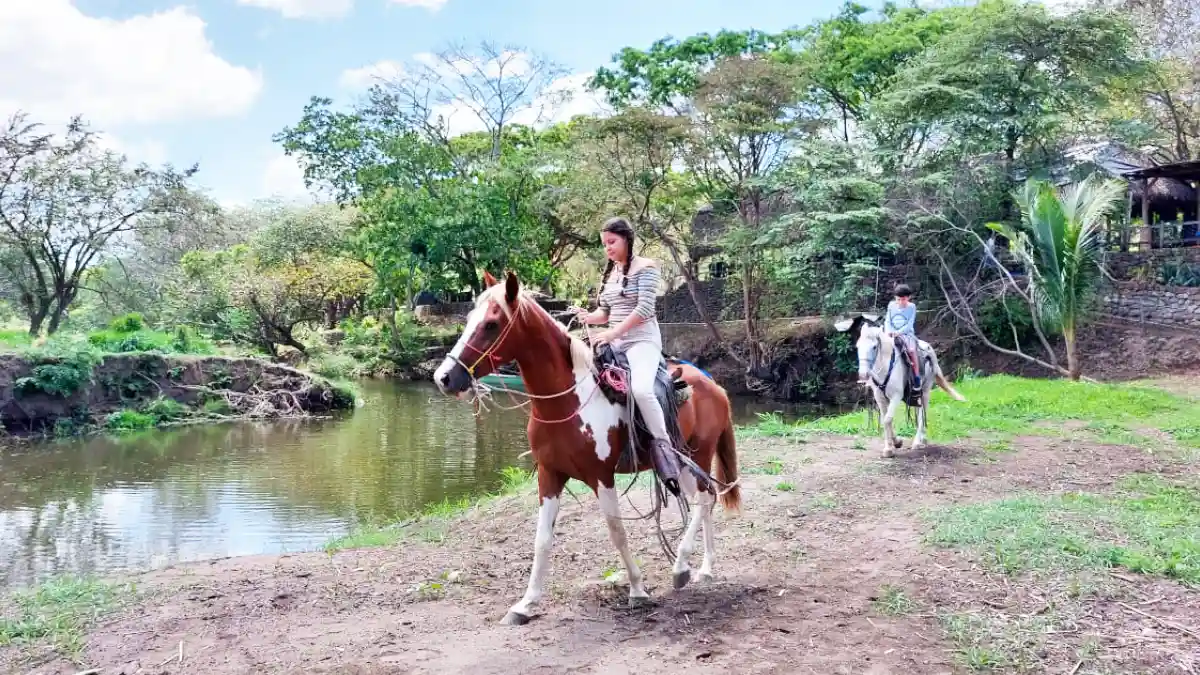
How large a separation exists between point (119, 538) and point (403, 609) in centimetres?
618

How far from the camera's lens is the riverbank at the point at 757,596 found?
4109 millimetres

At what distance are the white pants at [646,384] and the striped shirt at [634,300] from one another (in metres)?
0.08

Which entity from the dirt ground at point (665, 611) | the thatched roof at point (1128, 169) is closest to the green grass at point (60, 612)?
the dirt ground at point (665, 611)

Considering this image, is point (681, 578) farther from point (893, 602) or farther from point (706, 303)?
point (706, 303)

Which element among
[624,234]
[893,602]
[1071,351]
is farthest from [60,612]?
[1071,351]

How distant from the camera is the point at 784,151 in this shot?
25031mm

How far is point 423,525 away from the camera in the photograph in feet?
28.9

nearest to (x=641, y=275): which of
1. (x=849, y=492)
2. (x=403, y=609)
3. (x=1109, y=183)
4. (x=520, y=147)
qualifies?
(x=403, y=609)

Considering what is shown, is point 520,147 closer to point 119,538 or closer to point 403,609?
point 119,538

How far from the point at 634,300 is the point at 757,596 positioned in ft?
6.72

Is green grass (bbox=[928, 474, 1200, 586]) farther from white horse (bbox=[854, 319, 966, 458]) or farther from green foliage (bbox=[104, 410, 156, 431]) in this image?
green foliage (bbox=[104, 410, 156, 431])

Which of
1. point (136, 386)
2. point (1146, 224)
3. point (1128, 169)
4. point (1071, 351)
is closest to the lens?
point (1071, 351)

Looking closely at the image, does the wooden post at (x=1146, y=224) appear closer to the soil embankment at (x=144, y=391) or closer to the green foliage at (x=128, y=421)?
the soil embankment at (x=144, y=391)

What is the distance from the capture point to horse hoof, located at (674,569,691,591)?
5336mm
